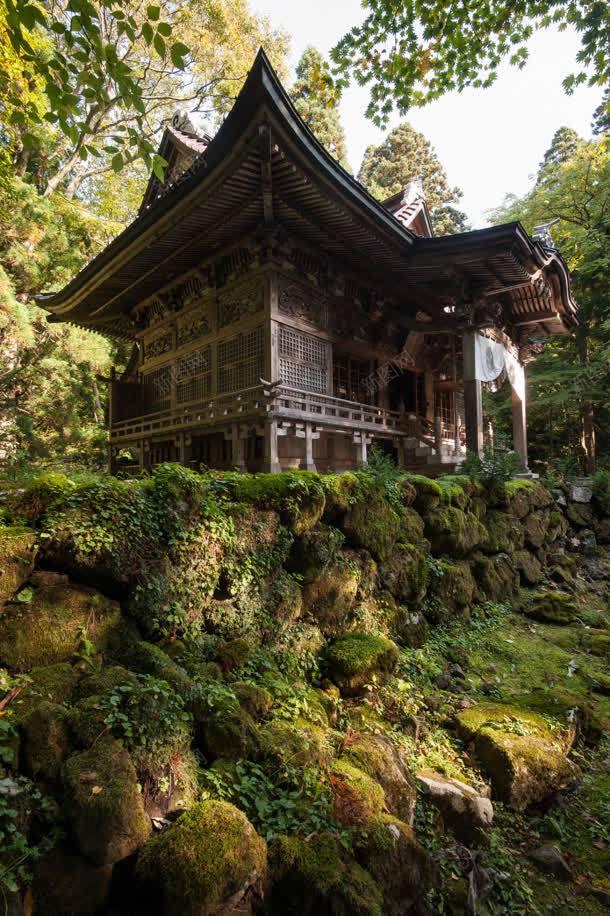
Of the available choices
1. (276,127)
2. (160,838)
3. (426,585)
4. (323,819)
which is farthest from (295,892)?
(276,127)

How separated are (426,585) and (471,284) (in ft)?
24.8

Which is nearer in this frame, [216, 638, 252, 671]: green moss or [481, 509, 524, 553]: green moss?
[216, 638, 252, 671]: green moss

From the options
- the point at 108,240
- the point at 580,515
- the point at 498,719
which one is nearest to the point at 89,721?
the point at 498,719

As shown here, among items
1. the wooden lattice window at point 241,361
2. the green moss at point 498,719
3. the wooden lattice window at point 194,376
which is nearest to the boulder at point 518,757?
the green moss at point 498,719

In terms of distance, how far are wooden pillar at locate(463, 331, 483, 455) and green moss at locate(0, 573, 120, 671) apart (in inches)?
361

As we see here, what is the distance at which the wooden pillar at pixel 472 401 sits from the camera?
34.8 ft

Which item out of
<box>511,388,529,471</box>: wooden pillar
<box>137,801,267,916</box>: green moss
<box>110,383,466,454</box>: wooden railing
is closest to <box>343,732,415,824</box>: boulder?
<box>137,801,267,916</box>: green moss

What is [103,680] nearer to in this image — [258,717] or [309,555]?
[258,717]

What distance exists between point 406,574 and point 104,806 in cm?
470

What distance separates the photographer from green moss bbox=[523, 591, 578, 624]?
26.8ft

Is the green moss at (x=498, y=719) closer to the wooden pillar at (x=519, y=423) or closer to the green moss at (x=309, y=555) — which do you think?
the green moss at (x=309, y=555)

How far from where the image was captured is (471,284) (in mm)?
10727

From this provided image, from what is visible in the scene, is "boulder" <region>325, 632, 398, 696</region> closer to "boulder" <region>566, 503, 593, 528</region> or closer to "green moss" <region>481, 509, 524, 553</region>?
"green moss" <region>481, 509, 524, 553</region>

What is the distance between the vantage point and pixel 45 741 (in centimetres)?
229
